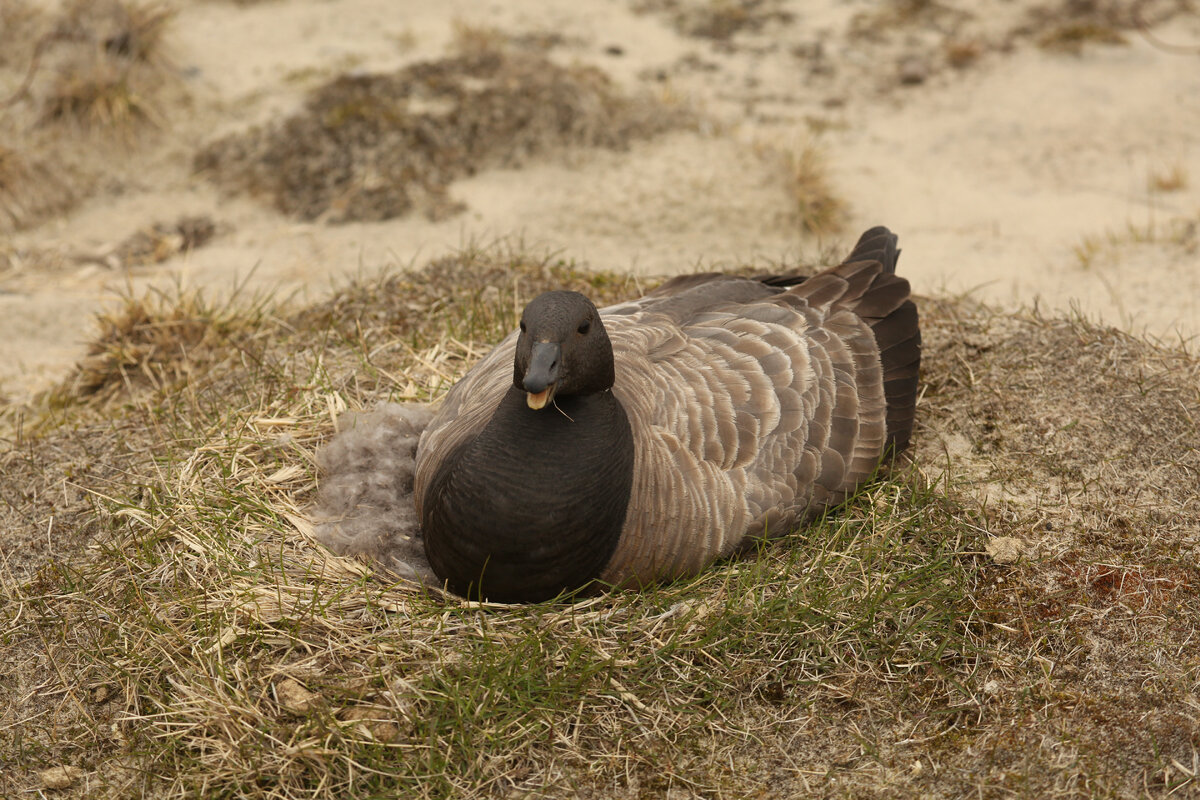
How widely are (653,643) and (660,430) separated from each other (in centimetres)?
76

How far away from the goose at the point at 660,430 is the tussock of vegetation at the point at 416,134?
11.9ft

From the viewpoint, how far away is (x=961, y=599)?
371cm

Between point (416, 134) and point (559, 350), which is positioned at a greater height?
point (559, 350)

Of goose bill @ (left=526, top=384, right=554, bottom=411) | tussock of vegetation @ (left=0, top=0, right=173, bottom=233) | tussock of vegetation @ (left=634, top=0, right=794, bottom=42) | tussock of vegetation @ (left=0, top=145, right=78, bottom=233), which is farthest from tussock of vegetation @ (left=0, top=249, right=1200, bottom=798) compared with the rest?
tussock of vegetation @ (left=634, top=0, right=794, bottom=42)

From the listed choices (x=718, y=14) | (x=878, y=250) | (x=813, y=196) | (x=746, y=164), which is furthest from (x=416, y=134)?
(x=878, y=250)

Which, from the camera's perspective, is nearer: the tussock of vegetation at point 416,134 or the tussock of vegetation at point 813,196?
the tussock of vegetation at point 813,196

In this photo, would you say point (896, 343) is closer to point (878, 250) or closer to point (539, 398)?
point (878, 250)

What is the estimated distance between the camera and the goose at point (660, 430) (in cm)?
340

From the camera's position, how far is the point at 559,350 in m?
3.26

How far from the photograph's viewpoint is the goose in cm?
340

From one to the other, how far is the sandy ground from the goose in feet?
4.79

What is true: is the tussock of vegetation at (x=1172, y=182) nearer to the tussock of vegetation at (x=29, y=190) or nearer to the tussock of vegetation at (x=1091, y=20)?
the tussock of vegetation at (x=1091, y=20)

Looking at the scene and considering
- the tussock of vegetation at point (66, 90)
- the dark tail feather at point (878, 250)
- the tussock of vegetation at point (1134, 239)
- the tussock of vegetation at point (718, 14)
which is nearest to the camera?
the dark tail feather at point (878, 250)

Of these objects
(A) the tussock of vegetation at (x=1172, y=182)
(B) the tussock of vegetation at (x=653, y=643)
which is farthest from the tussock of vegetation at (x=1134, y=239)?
(B) the tussock of vegetation at (x=653, y=643)
